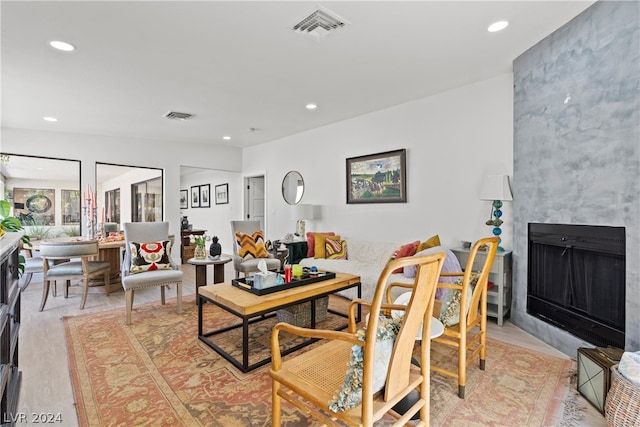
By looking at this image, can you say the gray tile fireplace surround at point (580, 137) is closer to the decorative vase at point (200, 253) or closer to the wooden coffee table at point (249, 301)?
the wooden coffee table at point (249, 301)

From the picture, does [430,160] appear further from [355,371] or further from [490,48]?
[355,371]

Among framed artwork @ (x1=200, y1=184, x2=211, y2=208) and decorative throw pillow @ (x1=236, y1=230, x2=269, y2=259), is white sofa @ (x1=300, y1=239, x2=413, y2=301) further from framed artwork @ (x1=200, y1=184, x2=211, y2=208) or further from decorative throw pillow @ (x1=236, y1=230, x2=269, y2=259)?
framed artwork @ (x1=200, y1=184, x2=211, y2=208)

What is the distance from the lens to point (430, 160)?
4.04 meters

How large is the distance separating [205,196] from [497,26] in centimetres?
823

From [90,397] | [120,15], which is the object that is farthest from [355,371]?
[120,15]

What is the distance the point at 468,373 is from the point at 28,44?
13.9ft

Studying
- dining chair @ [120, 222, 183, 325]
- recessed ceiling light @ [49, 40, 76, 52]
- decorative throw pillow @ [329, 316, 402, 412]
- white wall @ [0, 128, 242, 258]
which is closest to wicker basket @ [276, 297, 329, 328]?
dining chair @ [120, 222, 183, 325]

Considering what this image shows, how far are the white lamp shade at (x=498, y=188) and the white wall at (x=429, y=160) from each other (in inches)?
7.9

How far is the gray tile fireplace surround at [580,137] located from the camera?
203 centimetres

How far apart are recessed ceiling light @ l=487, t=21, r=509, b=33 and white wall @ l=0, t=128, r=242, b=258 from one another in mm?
5779

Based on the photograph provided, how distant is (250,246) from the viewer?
14.2ft

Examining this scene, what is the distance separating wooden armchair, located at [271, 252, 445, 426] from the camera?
111cm

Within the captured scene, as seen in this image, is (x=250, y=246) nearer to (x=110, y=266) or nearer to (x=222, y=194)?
(x=110, y=266)

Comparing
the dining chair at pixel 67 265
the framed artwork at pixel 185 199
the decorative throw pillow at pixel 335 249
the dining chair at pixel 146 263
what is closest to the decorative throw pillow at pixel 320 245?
the decorative throw pillow at pixel 335 249
